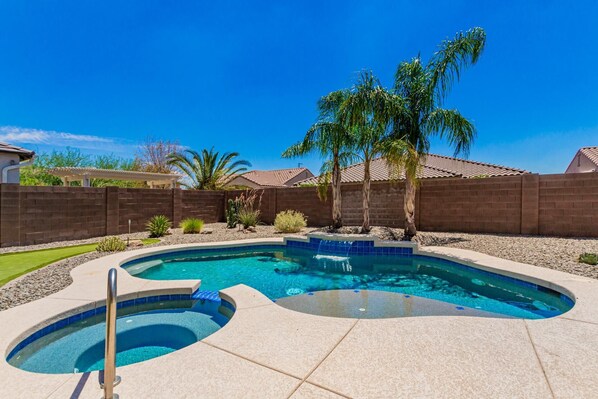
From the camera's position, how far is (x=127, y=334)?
3.60 metres

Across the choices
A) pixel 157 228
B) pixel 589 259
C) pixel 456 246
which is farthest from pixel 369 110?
pixel 157 228

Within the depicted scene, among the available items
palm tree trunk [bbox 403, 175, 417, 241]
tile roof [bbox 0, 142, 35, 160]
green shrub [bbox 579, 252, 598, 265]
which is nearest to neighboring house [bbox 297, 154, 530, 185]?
palm tree trunk [bbox 403, 175, 417, 241]

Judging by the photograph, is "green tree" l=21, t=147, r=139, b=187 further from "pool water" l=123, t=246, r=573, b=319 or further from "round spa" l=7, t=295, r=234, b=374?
"round spa" l=7, t=295, r=234, b=374

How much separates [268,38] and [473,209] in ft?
36.5

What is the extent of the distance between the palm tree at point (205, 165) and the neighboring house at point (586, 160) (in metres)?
22.8

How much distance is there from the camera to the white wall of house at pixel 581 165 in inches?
688

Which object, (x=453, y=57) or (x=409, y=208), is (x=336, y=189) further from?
(x=453, y=57)

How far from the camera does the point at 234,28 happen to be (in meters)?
11.0

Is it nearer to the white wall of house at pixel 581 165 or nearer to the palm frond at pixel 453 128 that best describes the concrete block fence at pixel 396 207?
the palm frond at pixel 453 128

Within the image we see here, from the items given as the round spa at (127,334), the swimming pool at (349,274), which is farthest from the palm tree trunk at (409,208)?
the round spa at (127,334)

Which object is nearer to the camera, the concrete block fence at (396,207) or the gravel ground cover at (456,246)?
the gravel ground cover at (456,246)

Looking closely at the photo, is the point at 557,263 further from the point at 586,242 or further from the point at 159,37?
the point at 159,37

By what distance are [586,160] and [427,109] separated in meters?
17.3

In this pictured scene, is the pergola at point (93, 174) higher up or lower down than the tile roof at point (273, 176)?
lower down
